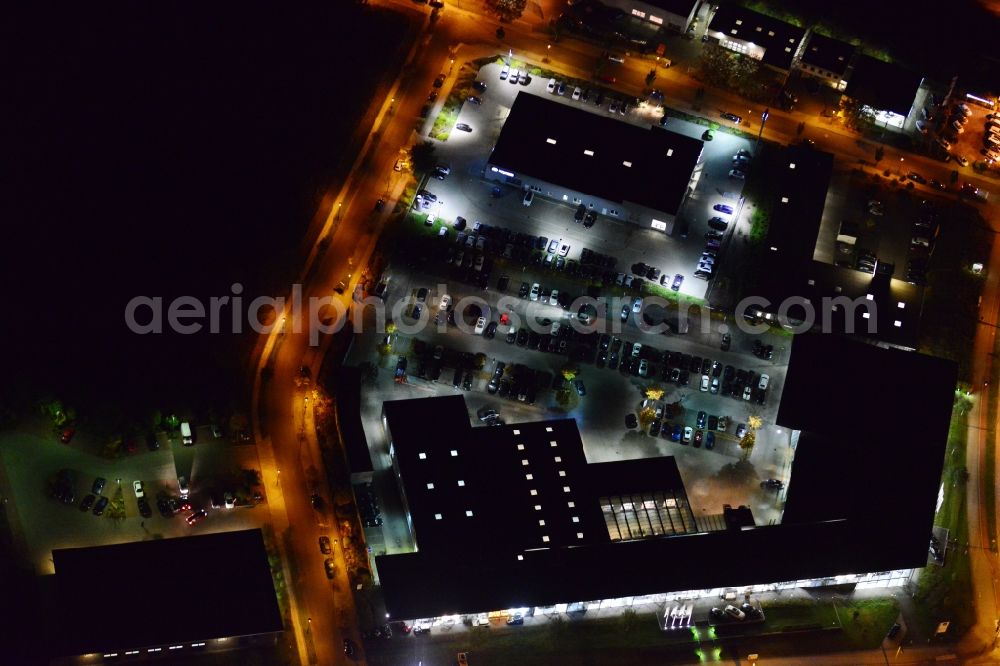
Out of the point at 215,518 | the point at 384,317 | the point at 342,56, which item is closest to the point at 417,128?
the point at 342,56

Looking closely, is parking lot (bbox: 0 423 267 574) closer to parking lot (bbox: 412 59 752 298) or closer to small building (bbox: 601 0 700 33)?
parking lot (bbox: 412 59 752 298)

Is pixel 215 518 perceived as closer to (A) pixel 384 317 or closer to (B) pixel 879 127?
(A) pixel 384 317

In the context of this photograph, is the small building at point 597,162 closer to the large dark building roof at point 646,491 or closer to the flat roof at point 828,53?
the flat roof at point 828,53

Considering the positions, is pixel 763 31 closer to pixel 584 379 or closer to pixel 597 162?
pixel 597 162

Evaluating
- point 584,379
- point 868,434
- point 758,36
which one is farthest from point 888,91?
point 584,379

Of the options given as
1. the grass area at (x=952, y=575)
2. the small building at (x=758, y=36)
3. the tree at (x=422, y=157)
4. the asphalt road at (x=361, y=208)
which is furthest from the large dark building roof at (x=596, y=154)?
the grass area at (x=952, y=575)
